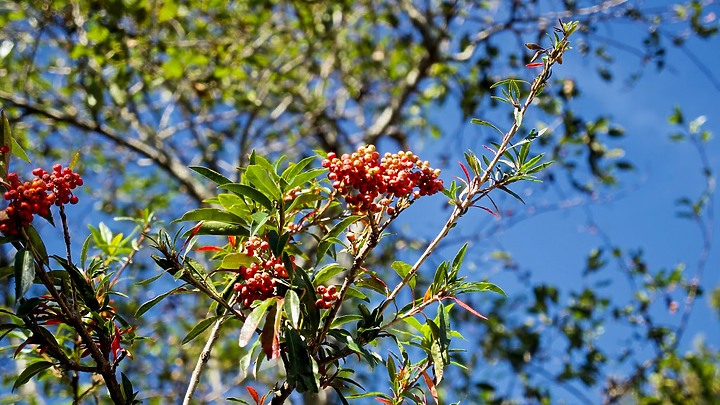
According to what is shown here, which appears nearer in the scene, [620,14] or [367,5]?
[620,14]

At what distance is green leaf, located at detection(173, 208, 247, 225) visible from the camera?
1.25m

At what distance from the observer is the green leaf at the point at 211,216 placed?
125 cm

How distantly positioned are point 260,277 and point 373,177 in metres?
0.28

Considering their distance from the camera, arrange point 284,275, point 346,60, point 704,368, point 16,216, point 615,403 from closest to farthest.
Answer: point 16,216 → point 284,275 → point 615,403 → point 704,368 → point 346,60

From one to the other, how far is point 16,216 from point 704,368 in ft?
16.5

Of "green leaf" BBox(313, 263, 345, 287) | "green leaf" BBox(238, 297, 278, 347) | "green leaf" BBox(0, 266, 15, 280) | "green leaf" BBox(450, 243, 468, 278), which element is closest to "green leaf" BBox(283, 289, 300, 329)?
"green leaf" BBox(238, 297, 278, 347)

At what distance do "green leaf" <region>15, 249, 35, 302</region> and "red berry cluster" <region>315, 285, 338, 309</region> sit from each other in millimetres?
485

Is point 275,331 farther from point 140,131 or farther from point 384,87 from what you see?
point 384,87

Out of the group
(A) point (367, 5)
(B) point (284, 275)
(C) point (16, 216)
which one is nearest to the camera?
(C) point (16, 216)

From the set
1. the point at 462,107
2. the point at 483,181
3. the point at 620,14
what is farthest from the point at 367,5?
the point at 483,181

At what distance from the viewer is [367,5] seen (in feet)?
19.0

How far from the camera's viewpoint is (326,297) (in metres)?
1.26

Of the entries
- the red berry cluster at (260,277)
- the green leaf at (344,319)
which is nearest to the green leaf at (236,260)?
the red berry cluster at (260,277)

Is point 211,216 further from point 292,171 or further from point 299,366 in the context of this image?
point 299,366
